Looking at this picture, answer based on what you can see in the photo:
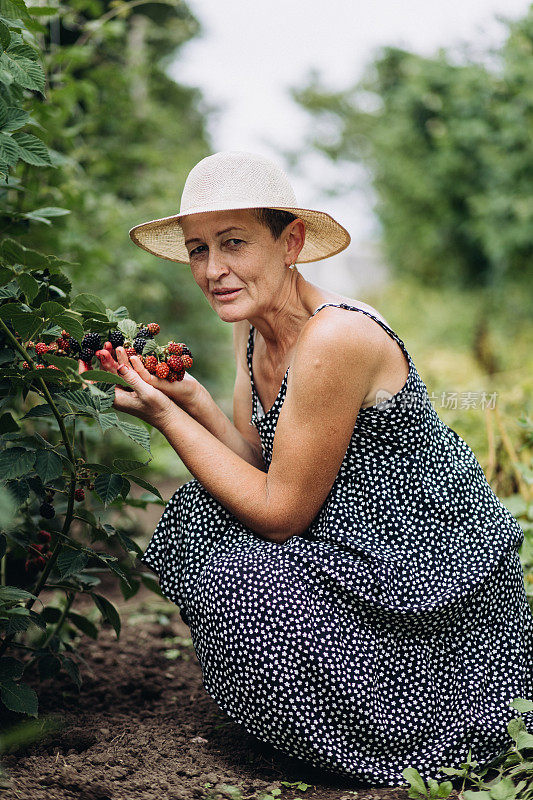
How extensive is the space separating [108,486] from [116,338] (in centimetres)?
34

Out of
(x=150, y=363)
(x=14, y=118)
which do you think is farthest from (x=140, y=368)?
(x=14, y=118)

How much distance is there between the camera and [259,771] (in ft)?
5.73

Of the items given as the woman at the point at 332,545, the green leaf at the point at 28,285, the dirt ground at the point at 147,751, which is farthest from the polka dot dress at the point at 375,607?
the green leaf at the point at 28,285

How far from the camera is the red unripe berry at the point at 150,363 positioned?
1782mm

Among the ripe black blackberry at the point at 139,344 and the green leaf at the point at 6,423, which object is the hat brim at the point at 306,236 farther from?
the green leaf at the point at 6,423

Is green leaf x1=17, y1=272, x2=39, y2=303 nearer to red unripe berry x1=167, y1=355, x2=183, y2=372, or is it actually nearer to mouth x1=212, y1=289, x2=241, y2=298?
red unripe berry x1=167, y1=355, x2=183, y2=372

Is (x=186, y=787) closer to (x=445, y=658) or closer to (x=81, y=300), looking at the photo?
(x=445, y=658)

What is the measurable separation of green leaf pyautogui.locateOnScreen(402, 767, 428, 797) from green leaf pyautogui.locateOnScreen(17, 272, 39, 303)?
1.29m

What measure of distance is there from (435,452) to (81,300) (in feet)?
3.20

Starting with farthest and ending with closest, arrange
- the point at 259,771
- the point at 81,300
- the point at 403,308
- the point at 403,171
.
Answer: the point at 403,308 < the point at 403,171 < the point at 259,771 < the point at 81,300

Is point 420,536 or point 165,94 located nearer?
point 420,536

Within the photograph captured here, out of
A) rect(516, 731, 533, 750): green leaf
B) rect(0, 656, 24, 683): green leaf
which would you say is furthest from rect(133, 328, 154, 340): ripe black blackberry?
rect(516, 731, 533, 750): green leaf

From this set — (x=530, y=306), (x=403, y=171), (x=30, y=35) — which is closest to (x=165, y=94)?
(x=403, y=171)

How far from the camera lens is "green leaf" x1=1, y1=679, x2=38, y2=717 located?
1.54 metres
